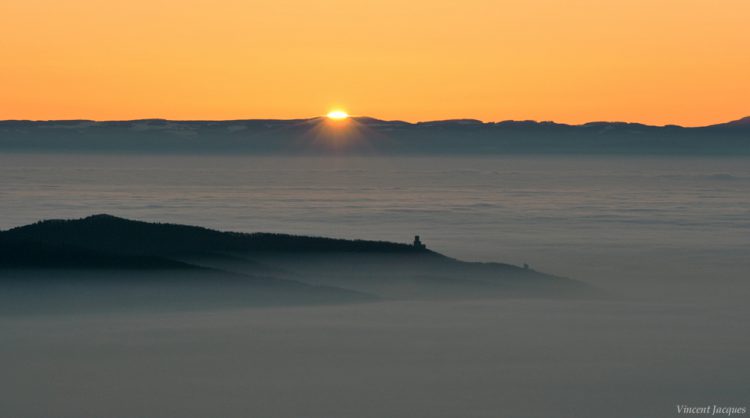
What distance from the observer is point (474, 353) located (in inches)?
1489

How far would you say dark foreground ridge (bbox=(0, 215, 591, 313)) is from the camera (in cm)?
4788

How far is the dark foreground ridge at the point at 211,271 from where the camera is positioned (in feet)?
157

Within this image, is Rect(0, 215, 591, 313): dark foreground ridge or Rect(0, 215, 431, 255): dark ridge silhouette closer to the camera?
Rect(0, 215, 591, 313): dark foreground ridge

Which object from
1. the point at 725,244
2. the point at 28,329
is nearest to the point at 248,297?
the point at 28,329

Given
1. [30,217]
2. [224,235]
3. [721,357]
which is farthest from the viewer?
[30,217]

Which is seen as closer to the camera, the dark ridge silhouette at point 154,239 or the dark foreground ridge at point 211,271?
the dark foreground ridge at point 211,271

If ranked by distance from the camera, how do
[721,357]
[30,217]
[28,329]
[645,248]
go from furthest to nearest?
[30,217], [645,248], [28,329], [721,357]

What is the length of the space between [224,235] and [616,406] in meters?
29.4

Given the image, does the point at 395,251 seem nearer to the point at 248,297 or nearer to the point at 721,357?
the point at 248,297

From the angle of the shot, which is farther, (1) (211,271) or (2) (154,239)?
(2) (154,239)

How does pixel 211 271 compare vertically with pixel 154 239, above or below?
below

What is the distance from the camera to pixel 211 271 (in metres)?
51.8

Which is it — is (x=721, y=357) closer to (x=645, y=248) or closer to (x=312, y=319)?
(x=312, y=319)

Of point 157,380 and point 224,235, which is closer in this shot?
point 157,380
